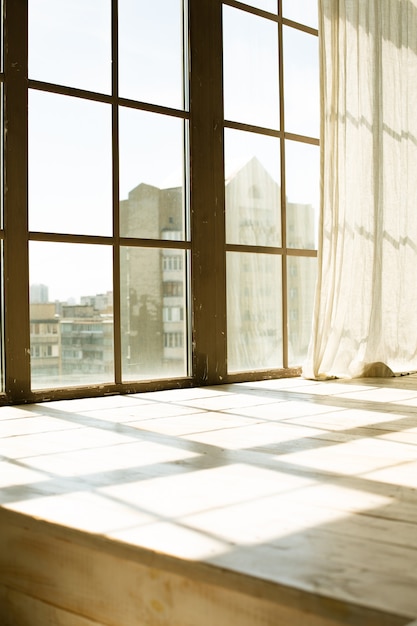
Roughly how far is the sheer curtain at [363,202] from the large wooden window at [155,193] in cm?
23

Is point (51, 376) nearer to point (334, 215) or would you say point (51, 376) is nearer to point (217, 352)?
point (217, 352)

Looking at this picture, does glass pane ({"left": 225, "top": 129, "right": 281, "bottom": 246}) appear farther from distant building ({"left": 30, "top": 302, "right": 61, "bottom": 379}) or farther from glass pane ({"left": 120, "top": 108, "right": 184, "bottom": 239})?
distant building ({"left": 30, "top": 302, "right": 61, "bottom": 379})

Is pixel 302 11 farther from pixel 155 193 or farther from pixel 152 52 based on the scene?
pixel 155 193

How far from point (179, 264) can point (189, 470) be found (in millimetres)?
1738

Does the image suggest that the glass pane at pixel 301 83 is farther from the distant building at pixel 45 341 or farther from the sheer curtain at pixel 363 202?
the distant building at pixel 45 341

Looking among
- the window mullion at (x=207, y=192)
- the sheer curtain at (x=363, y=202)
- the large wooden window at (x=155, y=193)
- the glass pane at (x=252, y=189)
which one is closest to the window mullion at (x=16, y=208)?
the large wooden window at (x=155, y=193)

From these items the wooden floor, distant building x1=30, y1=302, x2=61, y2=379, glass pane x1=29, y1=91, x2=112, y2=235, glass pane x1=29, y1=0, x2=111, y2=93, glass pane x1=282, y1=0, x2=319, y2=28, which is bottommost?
the wooden floor

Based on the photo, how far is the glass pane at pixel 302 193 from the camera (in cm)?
373

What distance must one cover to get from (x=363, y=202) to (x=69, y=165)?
59.3 inches

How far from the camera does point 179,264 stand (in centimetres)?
318

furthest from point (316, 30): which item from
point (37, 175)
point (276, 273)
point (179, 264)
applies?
point (37, 175)

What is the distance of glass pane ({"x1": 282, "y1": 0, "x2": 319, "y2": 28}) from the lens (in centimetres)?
374

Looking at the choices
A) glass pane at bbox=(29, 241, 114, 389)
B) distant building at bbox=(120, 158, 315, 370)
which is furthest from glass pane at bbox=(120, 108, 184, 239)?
glass pane at bbox=(29, 241, 114, 389)

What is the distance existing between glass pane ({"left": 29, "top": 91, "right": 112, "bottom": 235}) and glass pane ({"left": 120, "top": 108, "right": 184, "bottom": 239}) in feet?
0.27
